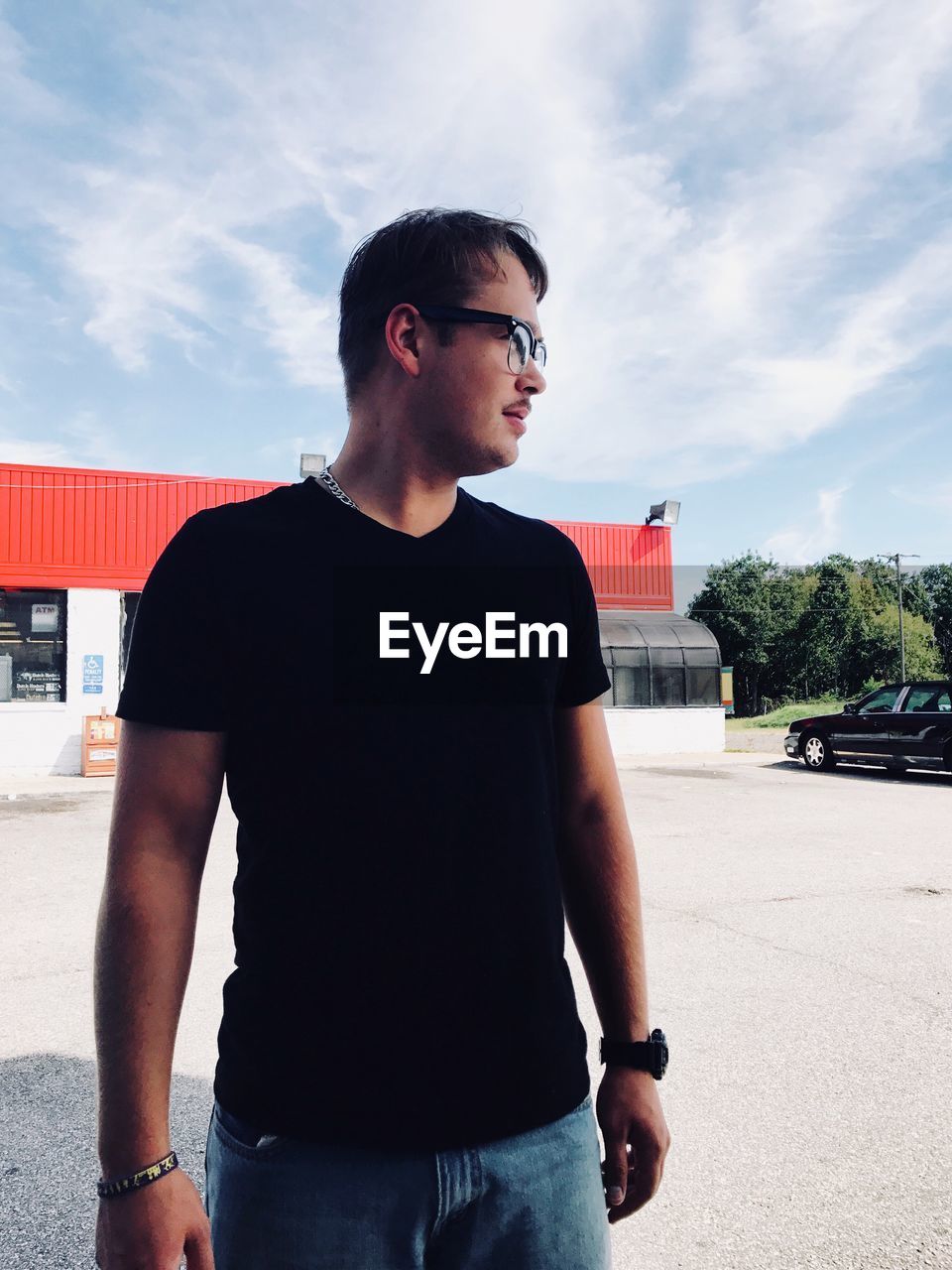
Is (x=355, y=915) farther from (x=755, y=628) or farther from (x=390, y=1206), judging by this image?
(x=755, y=628)

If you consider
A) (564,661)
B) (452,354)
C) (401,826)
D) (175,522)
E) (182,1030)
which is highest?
(175,522)

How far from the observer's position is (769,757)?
71.9 feet

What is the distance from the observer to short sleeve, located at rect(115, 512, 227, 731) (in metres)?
1.34

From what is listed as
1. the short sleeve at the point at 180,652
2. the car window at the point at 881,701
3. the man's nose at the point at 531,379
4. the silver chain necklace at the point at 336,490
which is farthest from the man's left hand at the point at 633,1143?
the car window at the point at 881,701

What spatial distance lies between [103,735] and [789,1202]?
53.5 ft

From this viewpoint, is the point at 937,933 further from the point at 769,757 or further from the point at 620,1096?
the point at 769,757

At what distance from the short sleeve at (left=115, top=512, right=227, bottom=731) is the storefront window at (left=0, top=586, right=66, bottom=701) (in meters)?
17.9

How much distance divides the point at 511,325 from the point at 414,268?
187 millimetres

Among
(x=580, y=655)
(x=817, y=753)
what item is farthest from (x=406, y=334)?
(x=817, y=753)

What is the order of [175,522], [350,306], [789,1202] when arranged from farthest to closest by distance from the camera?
[175,522] < [789,1202] < [350,306]

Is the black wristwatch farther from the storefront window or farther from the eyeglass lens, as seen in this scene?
the storefront window

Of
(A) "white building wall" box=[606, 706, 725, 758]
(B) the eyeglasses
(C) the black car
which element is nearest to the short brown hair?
(B) the eyeglasses

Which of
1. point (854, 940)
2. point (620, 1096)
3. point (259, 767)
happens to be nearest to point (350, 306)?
point (259, 767)

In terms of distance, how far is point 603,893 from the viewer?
64.5 inches
